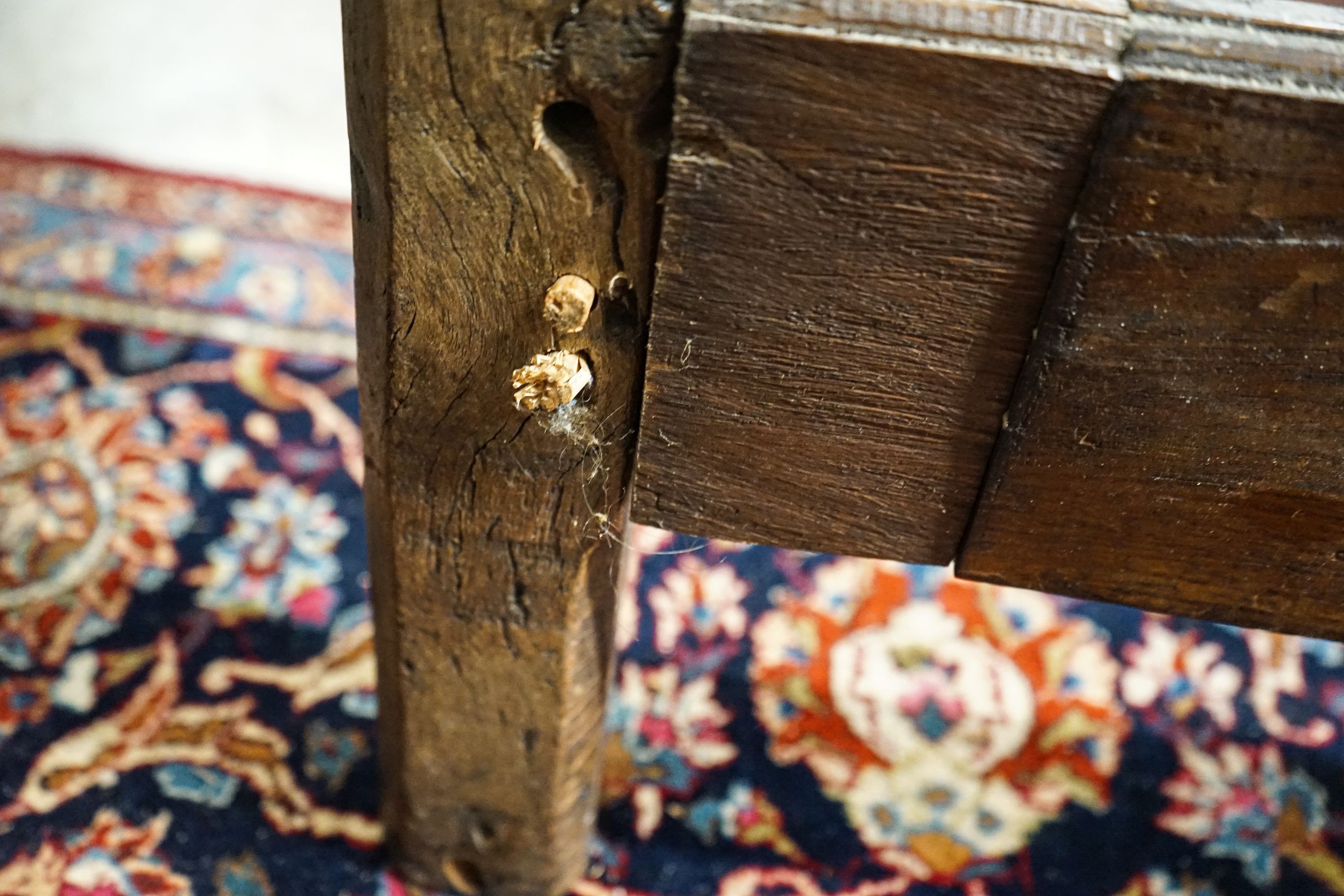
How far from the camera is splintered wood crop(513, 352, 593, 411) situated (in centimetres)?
57

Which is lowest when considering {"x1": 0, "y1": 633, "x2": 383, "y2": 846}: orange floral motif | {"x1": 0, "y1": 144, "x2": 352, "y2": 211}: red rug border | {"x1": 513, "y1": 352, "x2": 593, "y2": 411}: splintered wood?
{"x1": 0, "y1": 633, "x2": 383, "y2": 846}: orange floral motif

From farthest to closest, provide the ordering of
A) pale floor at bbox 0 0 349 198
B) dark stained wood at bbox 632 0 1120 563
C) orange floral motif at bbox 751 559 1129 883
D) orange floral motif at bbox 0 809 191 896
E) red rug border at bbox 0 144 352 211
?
pale floor at bbox 0 0 349 198, red rug border at bbox 0 144 352 211, orange floral motif at bbox 751 559 1129 883, orange floral motif at bbox 0 809 191 896, dark stained wood at bbox 632 0 1120 563

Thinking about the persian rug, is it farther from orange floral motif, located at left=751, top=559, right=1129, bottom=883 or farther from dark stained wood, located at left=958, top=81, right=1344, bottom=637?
dark stained wood, located at left=958, top=81, right=1344, bottom=637

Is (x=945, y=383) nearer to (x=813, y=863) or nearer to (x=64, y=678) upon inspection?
A: (x=813, y=863)

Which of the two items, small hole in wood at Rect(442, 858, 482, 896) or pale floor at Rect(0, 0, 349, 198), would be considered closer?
small hole in wood at Rect(442, 858, 482, 896)

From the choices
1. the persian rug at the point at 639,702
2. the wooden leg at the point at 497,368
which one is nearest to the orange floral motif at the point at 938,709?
the persian rug at the point at 639,702

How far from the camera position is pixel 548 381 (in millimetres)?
570

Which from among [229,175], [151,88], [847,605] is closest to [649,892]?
[847,605]

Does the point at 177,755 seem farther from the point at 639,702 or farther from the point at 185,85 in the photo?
the point at 185,85

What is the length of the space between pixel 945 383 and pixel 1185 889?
65 cm

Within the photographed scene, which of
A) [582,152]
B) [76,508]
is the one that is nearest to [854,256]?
[582,152]

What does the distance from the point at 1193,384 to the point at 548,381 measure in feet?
1.03

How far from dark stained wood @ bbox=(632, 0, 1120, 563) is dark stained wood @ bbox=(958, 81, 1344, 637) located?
0.02 m

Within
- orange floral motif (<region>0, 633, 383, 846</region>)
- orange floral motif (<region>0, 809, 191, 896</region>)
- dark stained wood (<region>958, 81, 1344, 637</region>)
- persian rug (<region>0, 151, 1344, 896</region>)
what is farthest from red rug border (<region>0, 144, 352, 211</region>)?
dark stained wood (<region>958, 81, 1344, 637</region>)
